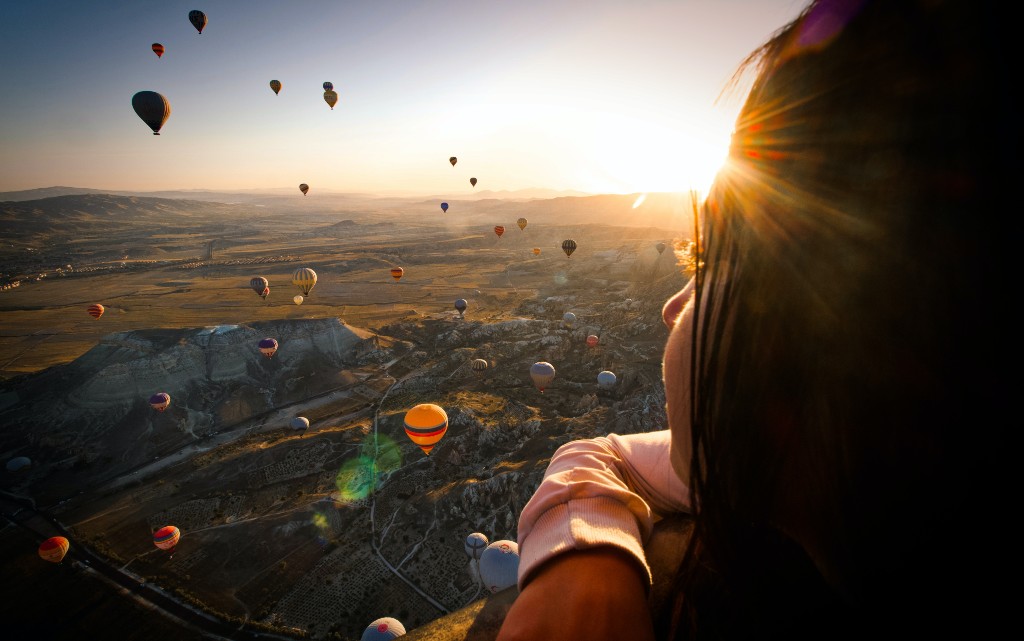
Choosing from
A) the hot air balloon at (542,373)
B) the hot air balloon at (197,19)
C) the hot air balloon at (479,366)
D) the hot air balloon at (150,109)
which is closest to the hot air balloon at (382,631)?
the hot air balloon at (542,373)

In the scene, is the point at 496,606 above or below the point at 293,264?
above

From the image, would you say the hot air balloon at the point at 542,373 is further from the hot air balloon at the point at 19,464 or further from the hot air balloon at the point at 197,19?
the hot air balloon at the point at 197,19

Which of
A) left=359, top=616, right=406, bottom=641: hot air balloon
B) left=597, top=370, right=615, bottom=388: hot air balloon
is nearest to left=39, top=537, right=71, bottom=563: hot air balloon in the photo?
left=359, top=616, right=406, bottom=641: hot air balloon

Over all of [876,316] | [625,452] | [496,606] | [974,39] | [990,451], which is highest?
[974,39]

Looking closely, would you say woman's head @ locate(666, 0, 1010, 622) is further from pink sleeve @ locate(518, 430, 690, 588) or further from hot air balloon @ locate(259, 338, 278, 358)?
hot air balloon @ locate(259, 338, 278, 358)

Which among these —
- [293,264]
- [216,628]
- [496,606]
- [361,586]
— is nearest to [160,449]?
[216,628]

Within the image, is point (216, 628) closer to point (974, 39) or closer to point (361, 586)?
point (361, 586)
